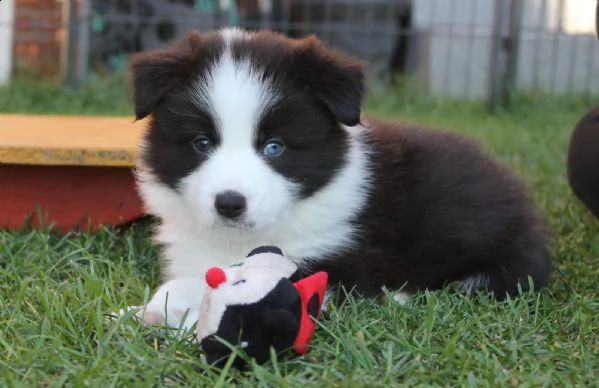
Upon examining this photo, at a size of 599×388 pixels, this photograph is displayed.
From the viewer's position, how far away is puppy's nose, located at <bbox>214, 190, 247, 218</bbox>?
247 cm

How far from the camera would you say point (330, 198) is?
2.86m

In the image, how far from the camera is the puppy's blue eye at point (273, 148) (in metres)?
2.62

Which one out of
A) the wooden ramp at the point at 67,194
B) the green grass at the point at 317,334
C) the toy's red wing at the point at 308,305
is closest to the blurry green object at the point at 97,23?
the wooden ramp at the point at 67,194

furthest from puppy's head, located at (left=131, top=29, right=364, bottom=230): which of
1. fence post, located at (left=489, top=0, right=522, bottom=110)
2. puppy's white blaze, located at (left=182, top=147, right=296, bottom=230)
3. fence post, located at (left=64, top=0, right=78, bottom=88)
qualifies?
fence post, located at (left=489, top=0, right=522, bottom=110)

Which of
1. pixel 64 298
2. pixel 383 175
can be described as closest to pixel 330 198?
pixel 383 175

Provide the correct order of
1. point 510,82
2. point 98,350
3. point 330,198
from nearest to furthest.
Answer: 1. point 98,350
2. point 330,198
3. point 510,82

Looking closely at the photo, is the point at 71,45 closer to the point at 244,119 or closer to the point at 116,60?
the point at 116,60

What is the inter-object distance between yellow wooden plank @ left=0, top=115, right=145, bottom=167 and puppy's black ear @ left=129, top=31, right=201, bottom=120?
409 millimetres

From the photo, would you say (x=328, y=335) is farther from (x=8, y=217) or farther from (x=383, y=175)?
(x=8, y=217)

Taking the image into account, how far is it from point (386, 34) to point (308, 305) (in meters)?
8.20

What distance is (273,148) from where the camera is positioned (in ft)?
8.63

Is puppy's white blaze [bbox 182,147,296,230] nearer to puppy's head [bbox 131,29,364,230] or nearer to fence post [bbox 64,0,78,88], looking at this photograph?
puppy's head [bbox 131,29,364,230]

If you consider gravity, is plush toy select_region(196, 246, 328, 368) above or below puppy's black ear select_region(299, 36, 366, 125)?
below

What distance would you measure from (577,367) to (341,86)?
1.05 meters
